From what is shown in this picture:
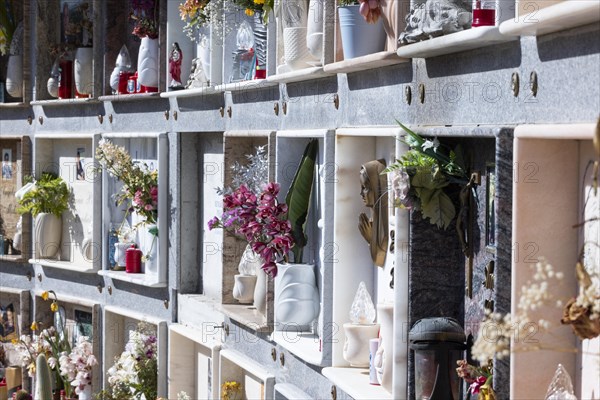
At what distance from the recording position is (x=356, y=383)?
4.88 m

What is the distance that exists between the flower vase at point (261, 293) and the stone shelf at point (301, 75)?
0.99 meters

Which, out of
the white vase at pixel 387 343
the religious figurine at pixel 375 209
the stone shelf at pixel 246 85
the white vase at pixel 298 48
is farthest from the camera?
the stone shelf at pixel 246 85

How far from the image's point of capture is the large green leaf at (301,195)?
5.77m

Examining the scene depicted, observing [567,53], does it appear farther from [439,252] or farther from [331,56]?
[331,56]

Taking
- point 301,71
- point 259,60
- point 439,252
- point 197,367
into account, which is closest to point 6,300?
point 197,367

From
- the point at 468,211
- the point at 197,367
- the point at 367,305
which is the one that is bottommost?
the point at 197,367

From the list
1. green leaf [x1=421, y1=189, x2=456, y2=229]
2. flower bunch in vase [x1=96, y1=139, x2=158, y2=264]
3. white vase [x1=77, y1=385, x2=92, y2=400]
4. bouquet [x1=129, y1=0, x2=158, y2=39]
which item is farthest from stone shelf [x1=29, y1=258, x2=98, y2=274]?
green leaf [x1=421, y1=189, x2=456, y2=229]

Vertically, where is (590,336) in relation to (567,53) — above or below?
below

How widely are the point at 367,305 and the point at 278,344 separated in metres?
1.01

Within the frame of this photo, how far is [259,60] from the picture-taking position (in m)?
6.27

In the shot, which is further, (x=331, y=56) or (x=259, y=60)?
(x=259, y=60)

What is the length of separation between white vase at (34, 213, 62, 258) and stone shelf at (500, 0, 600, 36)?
19.3 feet

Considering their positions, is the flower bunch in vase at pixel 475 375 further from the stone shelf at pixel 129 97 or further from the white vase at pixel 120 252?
the white vase at pixel 120 252

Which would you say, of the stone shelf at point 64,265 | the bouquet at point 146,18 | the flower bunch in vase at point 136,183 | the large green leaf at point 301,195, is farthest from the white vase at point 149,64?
the large green leaf at point 301,195
